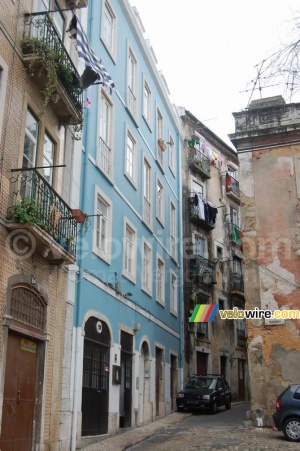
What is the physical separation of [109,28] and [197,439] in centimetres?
1328

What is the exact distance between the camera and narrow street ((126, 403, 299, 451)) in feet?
42.6

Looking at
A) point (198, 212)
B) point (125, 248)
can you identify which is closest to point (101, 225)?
point (125, 248)

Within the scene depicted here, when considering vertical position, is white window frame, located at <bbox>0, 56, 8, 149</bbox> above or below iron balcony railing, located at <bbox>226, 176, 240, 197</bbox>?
below

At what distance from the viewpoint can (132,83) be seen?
849 inches

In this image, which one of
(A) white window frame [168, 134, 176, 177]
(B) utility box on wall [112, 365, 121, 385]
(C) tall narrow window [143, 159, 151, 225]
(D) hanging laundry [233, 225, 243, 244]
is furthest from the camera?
(D) hanging laundry [233, 225, 243, 244]

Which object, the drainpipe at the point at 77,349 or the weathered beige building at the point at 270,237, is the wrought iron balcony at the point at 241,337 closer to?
the weathered beige building at the point at 270,237

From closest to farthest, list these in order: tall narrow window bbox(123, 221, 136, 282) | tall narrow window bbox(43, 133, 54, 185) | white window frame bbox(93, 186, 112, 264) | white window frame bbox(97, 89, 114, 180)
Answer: tall narrow window bbox(43, 133, 54, 185)
white window frame bbox(93, 186, 112, 264)
white window frame bbox(97, 89, 114, 180)
tall narrow window bbox(123, 221, 136, 282)

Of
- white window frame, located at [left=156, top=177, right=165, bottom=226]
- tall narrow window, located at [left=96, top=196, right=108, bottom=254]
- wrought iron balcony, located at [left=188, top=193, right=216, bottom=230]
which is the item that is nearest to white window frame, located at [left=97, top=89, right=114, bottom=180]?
tall narrow window, located at [left=96, top=196, right=108, bottom=254]

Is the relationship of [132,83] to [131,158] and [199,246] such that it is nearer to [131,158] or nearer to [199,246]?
[131,158]

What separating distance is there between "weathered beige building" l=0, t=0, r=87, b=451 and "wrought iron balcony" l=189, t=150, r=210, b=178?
1829 centimetres

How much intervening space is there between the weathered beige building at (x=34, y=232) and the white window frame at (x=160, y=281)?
983cm

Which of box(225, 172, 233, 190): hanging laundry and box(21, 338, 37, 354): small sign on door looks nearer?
box(21, 338, 37, 354): small sign on door

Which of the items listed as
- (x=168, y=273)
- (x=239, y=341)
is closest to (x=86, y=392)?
(x=168, y=273)

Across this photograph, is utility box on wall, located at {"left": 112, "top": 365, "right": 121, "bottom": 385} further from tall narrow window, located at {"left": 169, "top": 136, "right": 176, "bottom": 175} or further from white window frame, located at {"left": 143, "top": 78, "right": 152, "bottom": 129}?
tall narrow window, located at {"left": 169, "top": 136, "right": 176, "bottom": 175}
